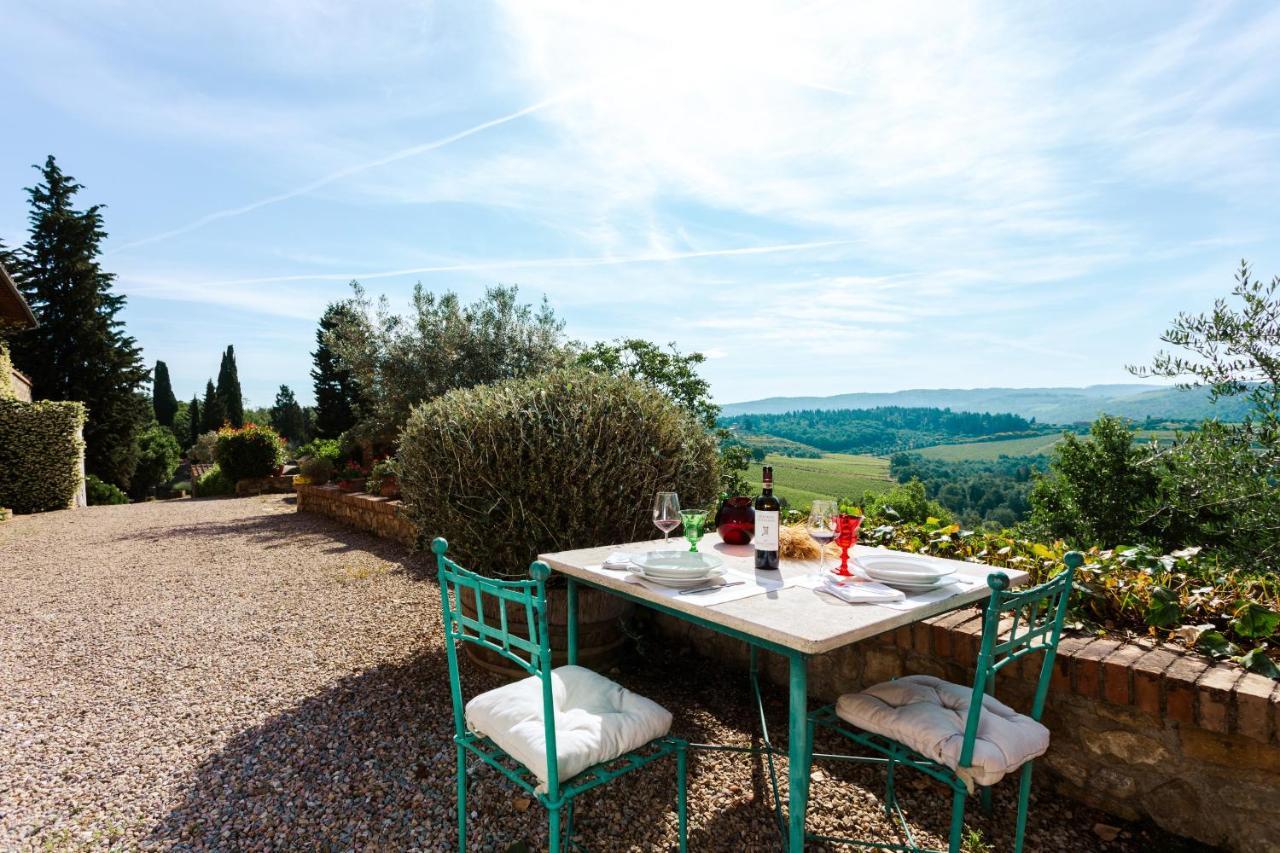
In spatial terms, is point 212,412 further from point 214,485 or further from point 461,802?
point 461,802

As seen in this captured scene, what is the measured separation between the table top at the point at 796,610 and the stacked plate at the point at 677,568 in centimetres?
6

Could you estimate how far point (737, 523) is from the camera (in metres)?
2.86

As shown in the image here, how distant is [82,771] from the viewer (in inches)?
107

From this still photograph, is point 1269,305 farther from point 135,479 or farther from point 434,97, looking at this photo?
point 135,479

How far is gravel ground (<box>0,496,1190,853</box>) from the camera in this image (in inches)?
90.0

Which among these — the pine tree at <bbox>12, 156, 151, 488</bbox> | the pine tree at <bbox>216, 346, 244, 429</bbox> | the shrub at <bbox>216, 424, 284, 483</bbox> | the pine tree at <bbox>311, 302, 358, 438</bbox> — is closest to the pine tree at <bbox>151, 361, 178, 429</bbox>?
the pine tree at <bbox>216, 346, 244, 429</bbox>

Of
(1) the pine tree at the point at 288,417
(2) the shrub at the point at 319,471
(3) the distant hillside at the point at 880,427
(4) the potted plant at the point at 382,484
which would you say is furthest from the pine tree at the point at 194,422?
(4) the potted plant at the point at 382,484

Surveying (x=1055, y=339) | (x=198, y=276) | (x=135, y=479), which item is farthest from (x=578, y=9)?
(x=135, y=479)

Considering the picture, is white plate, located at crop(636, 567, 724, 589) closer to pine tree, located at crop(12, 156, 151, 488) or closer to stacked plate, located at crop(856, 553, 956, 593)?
stacked plate, located at crop(856, 553, 956, 593)

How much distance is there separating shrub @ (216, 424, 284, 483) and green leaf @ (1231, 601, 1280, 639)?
1836 centimetres

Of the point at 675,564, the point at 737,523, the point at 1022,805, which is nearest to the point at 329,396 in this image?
the point at 737,523

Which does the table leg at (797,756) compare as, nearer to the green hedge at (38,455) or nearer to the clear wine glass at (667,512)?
the clear wine glass at (667,512)

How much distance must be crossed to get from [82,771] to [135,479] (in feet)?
83.7

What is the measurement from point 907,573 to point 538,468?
2051 mm
